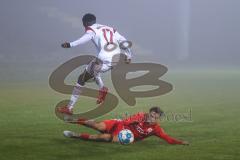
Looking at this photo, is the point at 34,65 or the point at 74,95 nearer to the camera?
the point at 74,95

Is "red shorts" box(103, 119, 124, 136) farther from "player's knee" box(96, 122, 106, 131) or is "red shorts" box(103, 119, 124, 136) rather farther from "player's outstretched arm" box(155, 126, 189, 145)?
"player's outstretched arm" box(155, 126, 189, 145)

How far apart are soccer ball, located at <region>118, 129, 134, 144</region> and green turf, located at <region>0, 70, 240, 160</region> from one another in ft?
0.42

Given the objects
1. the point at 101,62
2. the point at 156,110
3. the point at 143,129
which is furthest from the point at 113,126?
the point at 101,62

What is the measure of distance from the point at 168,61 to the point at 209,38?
4305 mm

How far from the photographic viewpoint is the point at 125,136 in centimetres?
916

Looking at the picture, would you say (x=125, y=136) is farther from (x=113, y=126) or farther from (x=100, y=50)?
(x=100, y=50)

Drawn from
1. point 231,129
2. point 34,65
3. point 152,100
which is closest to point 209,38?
point 34,65

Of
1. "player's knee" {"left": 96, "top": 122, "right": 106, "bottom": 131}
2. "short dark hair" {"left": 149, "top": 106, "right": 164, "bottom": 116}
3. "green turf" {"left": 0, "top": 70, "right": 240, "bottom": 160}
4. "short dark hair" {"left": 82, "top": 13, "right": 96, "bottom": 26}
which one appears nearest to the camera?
"green turf" {"left": 0, "top": 70, "right": 240, "bottom": 160}

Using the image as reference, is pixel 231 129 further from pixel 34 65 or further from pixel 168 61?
pixel 168 61

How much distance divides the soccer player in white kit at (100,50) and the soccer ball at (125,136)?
1.43m

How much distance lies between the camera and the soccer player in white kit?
1025 cm

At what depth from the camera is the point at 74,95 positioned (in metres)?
10.6

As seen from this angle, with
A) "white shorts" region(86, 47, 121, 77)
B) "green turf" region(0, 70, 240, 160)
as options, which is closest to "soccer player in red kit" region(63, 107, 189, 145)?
"green turf" region(0, 70, 240, 160)

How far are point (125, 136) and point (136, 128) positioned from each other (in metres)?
0.24
